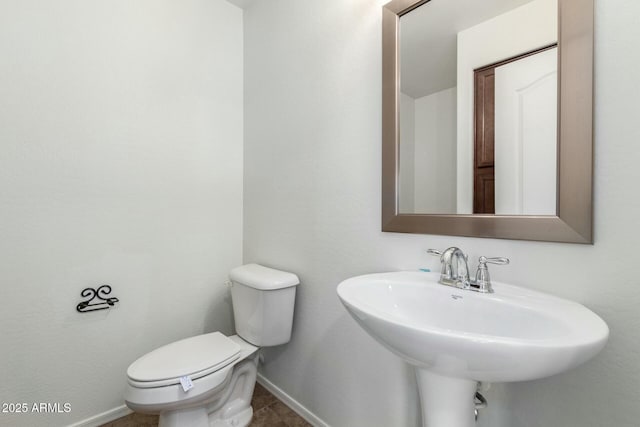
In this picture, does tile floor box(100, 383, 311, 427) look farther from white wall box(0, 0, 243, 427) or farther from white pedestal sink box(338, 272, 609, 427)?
white pedestal sink box(338, 272, 609, 427)

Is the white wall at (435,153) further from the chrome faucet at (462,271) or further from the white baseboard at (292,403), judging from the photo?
the white baseboard at (292,403)

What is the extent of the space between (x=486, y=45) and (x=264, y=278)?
1.30 metres

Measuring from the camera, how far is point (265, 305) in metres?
1.37

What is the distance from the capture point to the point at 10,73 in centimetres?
117

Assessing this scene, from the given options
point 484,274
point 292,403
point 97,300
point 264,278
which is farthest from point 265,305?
point 484,274

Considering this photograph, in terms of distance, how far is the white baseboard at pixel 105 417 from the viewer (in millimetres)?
1335

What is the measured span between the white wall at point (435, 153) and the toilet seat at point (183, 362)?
3.47ft

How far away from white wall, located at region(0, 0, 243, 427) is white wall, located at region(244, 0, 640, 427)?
256 mm

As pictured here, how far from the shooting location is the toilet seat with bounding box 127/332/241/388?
1055 millimetres

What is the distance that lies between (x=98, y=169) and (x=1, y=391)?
3.35 ft

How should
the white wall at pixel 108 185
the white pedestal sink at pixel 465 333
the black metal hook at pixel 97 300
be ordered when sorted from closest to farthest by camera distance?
the white pedestal sink at pixel 465 333, the white wall at pixel 108 185, the black metal hook at pixel 97 300

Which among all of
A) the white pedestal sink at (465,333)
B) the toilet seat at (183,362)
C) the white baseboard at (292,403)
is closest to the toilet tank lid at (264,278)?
the toilet seat at (183,362)

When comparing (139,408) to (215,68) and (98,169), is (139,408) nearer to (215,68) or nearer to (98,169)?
(98,169)

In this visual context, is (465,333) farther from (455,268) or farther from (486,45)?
(486,45)
